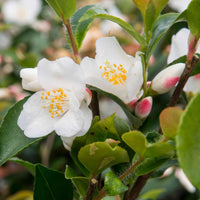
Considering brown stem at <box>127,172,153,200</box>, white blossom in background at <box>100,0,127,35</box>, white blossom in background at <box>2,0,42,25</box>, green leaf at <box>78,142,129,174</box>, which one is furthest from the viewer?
white blossom in background at <box>2,0,42,25</box>

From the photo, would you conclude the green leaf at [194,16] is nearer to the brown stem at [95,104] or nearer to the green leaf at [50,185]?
the brown stem at [95,104]

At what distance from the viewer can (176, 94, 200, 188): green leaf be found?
37cm

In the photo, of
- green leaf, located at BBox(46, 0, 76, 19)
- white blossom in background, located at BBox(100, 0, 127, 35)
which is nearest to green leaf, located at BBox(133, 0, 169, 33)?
green leaf, located at BBox(46, 0, 76, 19)

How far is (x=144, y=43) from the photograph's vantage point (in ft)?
1.86

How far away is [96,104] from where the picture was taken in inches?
Result: 22.9

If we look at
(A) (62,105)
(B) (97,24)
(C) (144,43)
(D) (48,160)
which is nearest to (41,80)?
(A) (62,105)

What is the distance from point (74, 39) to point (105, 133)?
0.19 m

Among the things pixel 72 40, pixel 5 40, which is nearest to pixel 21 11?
pixel 5 40

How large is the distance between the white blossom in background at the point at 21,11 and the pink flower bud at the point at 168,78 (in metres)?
1.61

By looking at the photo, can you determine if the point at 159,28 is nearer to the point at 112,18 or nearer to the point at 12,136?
the point at 112,18

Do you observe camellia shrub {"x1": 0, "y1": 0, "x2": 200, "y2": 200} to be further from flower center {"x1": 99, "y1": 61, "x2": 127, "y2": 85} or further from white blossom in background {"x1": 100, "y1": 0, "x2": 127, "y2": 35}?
white blossom in background {"x1": 100, "y1": 0, "x2": 127, "y2": 35}

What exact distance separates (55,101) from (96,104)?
2.7 inches

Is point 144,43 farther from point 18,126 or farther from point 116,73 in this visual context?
point 18,126

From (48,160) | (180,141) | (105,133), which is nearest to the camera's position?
(180,141)
